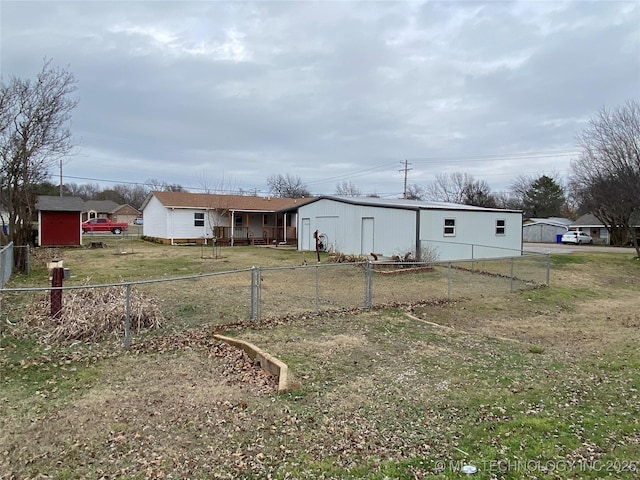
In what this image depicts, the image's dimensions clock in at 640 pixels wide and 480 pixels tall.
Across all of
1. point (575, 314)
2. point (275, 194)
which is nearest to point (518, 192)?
point (275, 194)

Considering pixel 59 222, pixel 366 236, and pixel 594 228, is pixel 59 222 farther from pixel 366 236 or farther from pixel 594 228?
pixel 594 228

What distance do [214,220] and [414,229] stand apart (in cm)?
1724

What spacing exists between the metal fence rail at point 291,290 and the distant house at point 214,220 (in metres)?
15.5

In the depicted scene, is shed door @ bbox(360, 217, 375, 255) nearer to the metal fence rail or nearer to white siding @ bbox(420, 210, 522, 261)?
white siding @ bbox(420, 210, 522, 261)

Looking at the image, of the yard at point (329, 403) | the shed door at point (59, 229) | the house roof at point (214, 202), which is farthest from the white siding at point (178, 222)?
the yard at point (329, 403)

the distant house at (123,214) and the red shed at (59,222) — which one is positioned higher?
the distant house at (123,214)

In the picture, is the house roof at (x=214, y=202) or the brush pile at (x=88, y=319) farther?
the house roof at (x=214, y=202)

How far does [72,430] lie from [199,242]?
90.4 ft

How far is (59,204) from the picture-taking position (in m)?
25.7

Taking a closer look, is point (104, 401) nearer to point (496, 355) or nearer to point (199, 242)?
point (496, 355)

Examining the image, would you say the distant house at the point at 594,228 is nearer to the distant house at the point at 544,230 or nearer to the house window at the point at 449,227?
the distant house at the point at 544,230

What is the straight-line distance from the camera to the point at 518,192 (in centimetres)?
6775

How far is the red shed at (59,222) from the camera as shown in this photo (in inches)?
989

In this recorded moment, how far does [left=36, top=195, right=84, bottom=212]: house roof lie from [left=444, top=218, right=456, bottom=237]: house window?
2142 centimetres
